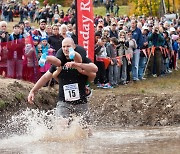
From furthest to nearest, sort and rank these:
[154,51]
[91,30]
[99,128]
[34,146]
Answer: [154,51]
[91,30]
[99,128]
[34,146]

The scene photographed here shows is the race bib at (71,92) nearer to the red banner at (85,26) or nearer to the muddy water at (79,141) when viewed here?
the muddy water at (79,141)

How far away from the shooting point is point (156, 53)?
70.2 feet

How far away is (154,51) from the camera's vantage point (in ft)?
69.9

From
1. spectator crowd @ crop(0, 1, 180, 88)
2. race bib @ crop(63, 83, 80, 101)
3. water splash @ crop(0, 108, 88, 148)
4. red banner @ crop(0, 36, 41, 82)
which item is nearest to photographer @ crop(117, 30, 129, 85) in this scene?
spectator crowd @ crop(0, 1, 180, 88)

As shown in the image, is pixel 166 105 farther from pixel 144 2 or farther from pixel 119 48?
pixel 144 2

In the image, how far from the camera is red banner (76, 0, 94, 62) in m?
17.2

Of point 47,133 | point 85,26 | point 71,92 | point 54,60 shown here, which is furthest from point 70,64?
point 85,26

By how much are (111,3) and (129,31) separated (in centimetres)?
4254

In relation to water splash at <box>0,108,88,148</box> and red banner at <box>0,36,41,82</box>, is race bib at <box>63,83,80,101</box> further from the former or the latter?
red banner at <box>0,36,41,82</box>

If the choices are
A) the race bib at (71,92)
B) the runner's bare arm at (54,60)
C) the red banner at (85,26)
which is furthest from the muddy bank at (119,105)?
the runner's bare arm at (54,60)

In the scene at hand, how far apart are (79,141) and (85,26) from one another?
652 cm

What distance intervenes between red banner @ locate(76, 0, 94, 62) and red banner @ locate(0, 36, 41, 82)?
1429mm

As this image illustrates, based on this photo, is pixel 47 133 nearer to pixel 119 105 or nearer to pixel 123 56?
pixel 119 105

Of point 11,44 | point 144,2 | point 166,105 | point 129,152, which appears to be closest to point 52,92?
point 11,44
